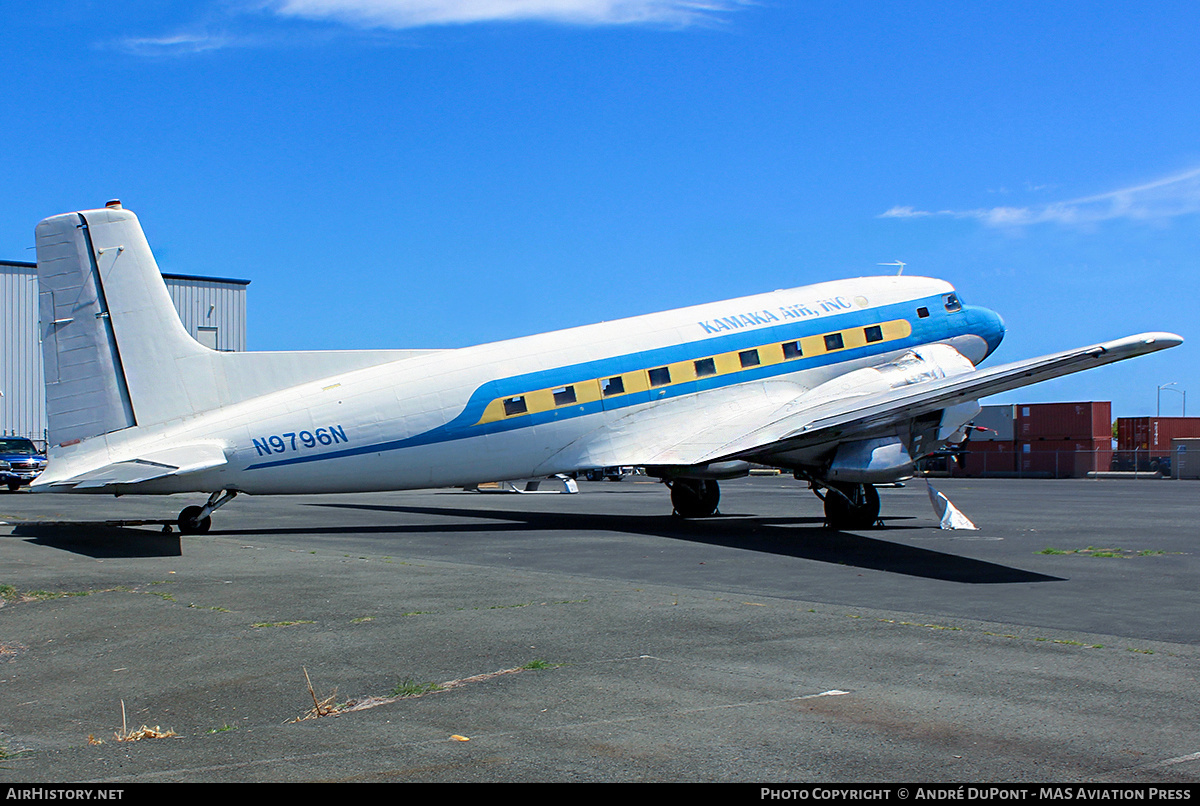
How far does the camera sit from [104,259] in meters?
18.7

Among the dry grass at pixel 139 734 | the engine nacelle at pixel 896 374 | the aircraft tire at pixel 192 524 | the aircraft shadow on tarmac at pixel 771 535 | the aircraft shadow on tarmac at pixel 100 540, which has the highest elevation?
the engine nacelle at pixel 896 374

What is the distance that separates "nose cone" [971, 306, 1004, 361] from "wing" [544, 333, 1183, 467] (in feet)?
15.8

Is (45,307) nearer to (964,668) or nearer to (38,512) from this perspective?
(38,512)

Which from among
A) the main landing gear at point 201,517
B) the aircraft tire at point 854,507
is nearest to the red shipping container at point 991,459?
the aircraft tire at point 854,507

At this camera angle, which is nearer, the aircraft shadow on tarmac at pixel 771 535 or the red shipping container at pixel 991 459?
the aircraft shadow on tarmac at pixel 771 535

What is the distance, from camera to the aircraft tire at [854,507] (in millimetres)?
21359

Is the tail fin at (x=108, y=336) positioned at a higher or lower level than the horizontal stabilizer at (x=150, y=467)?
higher

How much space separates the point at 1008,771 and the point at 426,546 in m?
14.2

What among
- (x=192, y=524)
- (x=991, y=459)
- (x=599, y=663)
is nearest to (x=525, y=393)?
(x=192, y=524)

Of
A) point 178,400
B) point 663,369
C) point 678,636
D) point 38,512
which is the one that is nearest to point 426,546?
point 178,400

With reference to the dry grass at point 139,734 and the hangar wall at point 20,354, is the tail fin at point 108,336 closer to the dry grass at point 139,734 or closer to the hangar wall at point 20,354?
the dry grass at point 139,734

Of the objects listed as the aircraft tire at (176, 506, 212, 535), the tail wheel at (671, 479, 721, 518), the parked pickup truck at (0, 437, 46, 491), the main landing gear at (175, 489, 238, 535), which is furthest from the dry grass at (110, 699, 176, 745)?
the parked pickup truck at (0, 437, 46, 491)

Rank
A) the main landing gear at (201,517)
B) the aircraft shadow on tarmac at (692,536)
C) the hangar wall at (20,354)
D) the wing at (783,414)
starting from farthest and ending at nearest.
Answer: the hangar wall at (20,354) < the main landing gear at (201,517) < the wing at (783,414) < the aircraft shadow on tarmac at (692,536)

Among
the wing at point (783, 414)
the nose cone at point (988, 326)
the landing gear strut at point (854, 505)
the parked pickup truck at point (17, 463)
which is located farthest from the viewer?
the parked pickup truck at point (17, 463)
